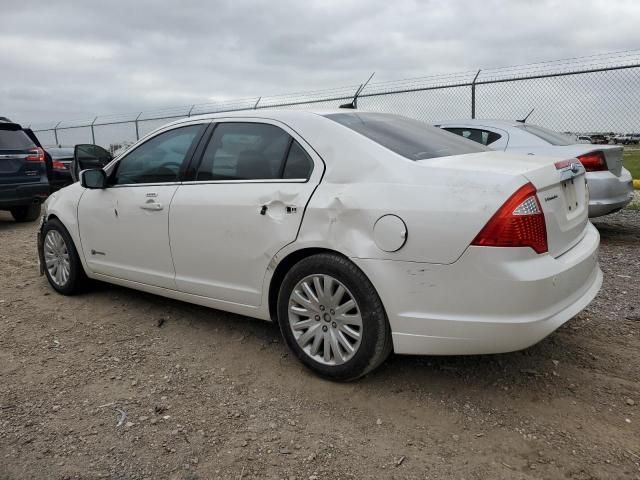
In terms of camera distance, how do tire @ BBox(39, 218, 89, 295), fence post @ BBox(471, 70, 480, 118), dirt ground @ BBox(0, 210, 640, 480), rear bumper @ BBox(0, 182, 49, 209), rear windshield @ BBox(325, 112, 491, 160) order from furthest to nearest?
fence post @ BBox(471, 70, 480, 118), rear bumper @ BBox(0, 182, 49, 209), tire @ BBox(39, 218, 89, 295), rear windshield @ BBox(325, 112, 491, 160), dirt ground @ BBox(0, 210, 640, 480)

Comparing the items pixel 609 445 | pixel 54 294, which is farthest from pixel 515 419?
pixel 54 294

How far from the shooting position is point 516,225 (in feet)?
8.24

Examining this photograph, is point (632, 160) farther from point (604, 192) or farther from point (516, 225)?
point (516, 225)

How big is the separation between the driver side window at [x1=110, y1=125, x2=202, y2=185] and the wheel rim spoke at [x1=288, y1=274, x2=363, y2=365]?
141cm

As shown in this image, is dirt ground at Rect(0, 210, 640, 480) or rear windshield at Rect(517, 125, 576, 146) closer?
dirt ground at Rect(0, 210, 640, 480)

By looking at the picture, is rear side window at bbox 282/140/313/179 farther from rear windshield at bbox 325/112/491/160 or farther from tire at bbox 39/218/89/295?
tire at bbox 39/218/89/295

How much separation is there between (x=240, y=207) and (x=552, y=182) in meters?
1.76

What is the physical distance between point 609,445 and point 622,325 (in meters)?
1.59

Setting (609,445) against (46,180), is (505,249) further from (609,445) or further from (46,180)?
(46,180)

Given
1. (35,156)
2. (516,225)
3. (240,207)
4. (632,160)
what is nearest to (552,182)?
(516,225)

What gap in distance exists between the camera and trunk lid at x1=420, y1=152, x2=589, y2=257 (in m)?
2.67

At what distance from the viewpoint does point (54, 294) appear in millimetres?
5004

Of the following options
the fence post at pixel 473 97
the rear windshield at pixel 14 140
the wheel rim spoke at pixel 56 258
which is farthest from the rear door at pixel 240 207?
the fence post at pixel 473 97

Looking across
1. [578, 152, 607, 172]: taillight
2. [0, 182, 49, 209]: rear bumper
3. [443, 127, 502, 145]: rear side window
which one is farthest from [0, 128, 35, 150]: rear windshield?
[578, 152, 607, 172]: taillight
